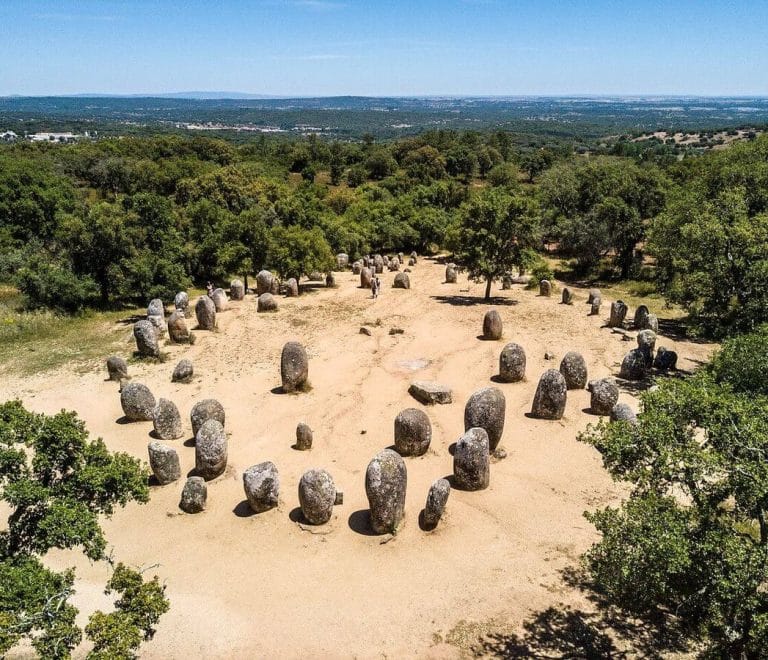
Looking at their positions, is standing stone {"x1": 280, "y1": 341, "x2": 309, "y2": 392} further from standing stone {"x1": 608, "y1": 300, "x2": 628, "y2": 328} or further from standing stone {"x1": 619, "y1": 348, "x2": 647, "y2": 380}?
standing stone {"x1": 608, "y1": 300, "x2": 628, "y2": 328}

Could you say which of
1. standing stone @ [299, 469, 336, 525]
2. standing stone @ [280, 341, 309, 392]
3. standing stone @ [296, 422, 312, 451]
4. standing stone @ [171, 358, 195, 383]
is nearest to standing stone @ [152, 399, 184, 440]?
standing stone @ [171, 358, 195, 383]

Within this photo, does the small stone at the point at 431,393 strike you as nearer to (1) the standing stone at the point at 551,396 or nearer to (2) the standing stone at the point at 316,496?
(1) the standing stone at the point at 551,396

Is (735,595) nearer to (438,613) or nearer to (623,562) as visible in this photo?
(623,562)

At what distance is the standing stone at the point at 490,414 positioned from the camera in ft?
65.0

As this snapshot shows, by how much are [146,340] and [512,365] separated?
1877 cm

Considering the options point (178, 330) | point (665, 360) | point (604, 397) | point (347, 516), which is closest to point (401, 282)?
point (178, 330)

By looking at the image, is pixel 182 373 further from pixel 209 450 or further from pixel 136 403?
pixel 209 450

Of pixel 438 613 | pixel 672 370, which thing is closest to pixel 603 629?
pixel 438 613

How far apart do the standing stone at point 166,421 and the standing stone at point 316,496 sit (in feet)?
25.0

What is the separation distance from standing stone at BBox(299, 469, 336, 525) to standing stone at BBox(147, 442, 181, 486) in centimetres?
516

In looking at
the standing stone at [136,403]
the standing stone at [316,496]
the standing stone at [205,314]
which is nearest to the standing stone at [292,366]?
the standing stone at [136,403]

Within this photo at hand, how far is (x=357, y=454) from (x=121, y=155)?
285ft

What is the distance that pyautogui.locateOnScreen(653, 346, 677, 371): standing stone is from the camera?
2694 centimetres

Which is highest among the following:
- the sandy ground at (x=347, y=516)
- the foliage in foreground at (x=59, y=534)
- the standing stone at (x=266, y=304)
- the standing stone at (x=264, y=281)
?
the foliage in foreground at (x=59, y=534)
